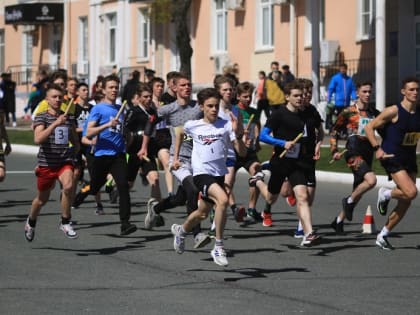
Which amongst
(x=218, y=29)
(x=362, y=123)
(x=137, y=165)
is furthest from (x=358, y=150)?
(x=218, y=29)

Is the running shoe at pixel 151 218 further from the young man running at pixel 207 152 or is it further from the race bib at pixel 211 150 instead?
the race bib at pixel 211 150

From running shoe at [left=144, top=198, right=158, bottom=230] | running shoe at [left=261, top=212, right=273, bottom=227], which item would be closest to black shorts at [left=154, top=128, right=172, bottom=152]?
running shoe at [left=144, top=198, right=158, bottom=230]

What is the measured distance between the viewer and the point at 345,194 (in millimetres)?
20156

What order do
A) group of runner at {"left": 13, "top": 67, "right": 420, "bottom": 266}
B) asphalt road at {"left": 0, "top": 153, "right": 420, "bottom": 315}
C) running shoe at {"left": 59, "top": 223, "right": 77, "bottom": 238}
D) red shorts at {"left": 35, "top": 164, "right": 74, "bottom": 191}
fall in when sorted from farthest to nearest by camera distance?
running shoe at {"left": 59, "top": 223, "right": 77, "bottom": 238} → red shorts at {"left": 35, "top": 164, "right": 74, "bottom": 191} → group of runner at {"left": 13, "top": 67, "right": 420, "bottom": 266} → asphalt road at {"left": 0, "top": 153, "right": 420, "bottom": 315}

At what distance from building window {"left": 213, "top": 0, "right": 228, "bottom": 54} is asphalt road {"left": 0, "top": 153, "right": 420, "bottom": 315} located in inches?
962

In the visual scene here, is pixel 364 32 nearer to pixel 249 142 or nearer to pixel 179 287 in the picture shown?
pixel 249 142

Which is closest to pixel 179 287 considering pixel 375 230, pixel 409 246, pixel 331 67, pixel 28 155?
pixel 409 246

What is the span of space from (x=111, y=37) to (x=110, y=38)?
0.17ft

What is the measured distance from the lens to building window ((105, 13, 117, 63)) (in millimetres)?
47969

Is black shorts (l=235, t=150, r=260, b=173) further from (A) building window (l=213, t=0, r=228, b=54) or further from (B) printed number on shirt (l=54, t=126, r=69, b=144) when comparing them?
(A) building window (l=213, t=0, r=228, b=54)

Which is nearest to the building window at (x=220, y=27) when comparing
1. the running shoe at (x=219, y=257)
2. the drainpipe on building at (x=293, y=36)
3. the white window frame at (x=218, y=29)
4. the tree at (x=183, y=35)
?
the white window frame at (x=218, y=29)

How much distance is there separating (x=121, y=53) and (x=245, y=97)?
31.6 metres

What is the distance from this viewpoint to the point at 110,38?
48594 mm

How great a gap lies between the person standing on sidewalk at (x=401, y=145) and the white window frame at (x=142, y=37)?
32.7 meters
